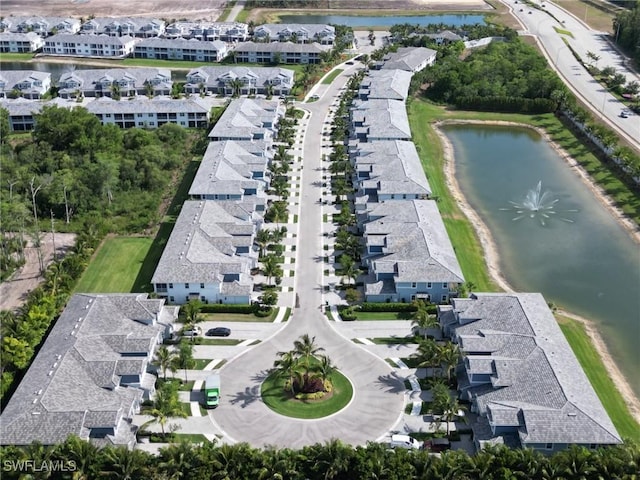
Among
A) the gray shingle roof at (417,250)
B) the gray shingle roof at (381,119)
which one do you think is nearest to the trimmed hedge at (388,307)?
the gray shingle roof at (417,250)

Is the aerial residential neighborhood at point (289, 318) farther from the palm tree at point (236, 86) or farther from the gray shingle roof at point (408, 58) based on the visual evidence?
the gray shingle roof at point (408, 58)

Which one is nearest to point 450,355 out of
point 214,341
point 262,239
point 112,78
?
point 214,341

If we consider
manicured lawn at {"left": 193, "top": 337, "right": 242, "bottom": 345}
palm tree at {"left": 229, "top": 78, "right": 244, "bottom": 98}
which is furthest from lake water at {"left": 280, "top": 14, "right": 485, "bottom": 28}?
manicured lawn at {"left": 193, "top": 337, "right": 242, "bottom": 345}

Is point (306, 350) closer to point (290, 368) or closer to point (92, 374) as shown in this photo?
point (290, 368)

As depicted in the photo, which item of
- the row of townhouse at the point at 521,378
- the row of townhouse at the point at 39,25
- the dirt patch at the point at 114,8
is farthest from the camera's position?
the dirt patch at the point at 114,8

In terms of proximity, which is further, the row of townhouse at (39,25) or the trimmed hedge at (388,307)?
the row of townhouse at (39,25)

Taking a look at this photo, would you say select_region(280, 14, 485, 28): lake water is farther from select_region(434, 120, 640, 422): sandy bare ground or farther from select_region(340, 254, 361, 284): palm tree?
select_region(340, 254, 361, 284): palm tree

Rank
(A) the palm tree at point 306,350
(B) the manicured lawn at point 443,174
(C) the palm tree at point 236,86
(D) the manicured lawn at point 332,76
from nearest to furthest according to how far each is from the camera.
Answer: (A) the palm tree at point 306,350
(B) the manicured lawn at point 443,174
(C) the palm tree at point 236,86
(D) the manicured lawn at point 332,76
